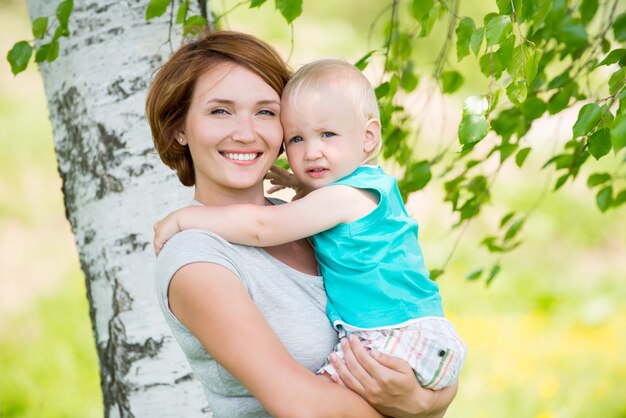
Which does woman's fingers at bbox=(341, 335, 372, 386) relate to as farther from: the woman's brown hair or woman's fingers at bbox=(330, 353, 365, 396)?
the woman's brown hair

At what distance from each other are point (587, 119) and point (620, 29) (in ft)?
3.04

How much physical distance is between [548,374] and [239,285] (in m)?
3.66

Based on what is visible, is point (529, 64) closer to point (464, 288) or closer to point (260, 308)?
point (260, 308)

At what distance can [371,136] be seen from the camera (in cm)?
191

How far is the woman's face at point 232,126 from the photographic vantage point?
178 centimetres

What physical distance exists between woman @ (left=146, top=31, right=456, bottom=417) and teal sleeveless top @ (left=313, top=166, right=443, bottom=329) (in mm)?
56

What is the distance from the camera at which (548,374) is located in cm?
478

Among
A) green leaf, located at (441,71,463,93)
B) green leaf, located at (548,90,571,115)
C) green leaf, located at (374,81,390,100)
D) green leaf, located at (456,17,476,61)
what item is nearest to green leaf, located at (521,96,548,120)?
green leaf, located at (548,90,571,115)

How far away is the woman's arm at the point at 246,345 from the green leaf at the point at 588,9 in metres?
1.86

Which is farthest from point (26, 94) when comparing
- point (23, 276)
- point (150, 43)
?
point (150, 43)

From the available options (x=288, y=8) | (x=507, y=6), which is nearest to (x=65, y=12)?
(x=288, y=8)

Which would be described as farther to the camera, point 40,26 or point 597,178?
point 597,178

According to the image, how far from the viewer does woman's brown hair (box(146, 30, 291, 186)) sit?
Result: 5.94 ft

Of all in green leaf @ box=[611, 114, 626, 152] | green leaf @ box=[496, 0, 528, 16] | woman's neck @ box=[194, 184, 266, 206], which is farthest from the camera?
woman's neck @ box=[194, 184, 266, 206]
